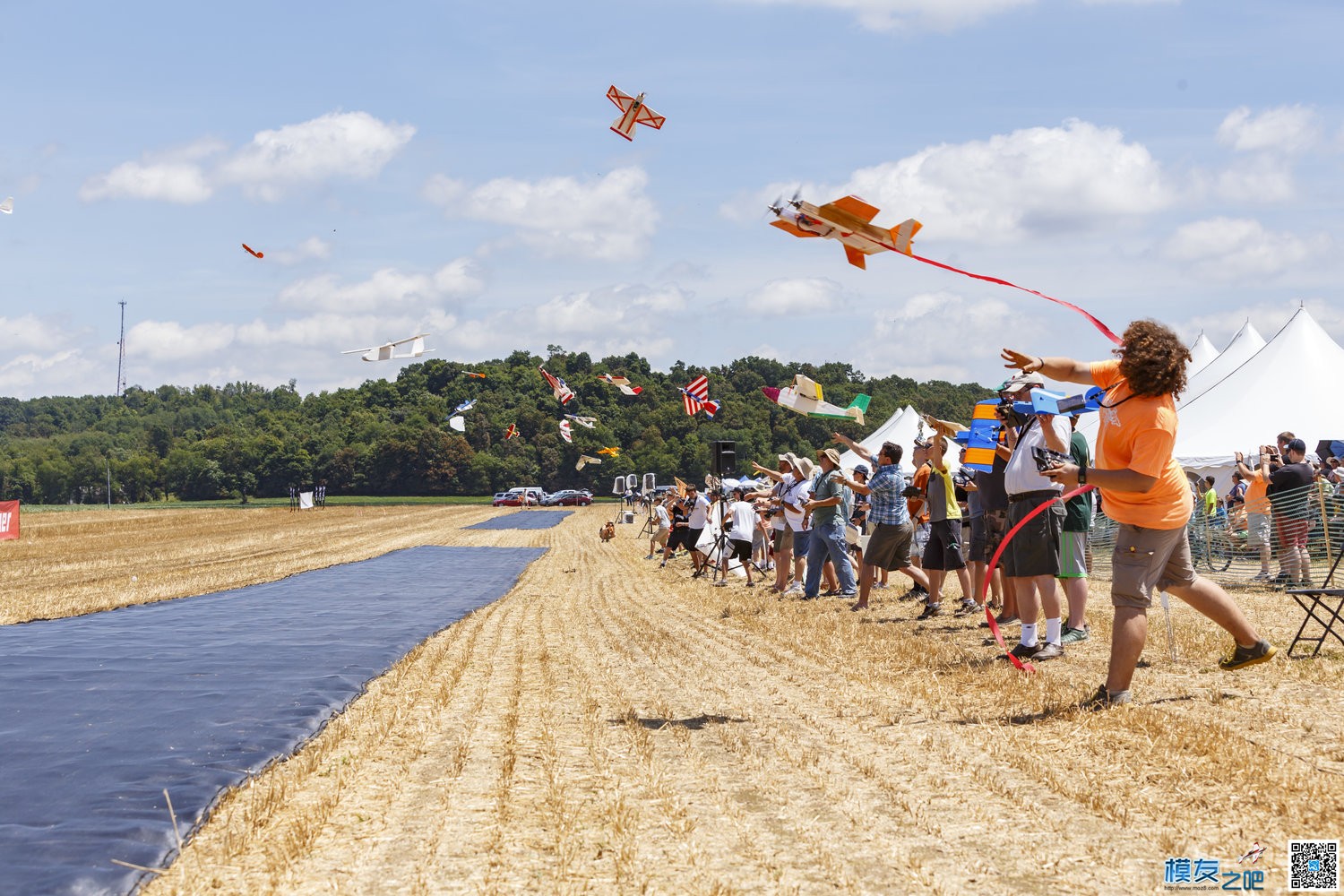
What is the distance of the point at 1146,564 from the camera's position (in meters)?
5.70

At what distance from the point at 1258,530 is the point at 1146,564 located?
10.1 m

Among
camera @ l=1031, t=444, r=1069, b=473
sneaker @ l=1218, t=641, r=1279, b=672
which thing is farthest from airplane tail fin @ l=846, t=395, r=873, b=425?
sneaker @ l=1218, t=641, r=1279, b=672

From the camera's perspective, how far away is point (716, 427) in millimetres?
91125

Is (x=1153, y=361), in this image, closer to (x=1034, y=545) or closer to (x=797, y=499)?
(x=1034, y=545)

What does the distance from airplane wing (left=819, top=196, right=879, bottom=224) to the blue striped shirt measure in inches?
168

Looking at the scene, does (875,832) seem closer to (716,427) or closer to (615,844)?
(615,844)

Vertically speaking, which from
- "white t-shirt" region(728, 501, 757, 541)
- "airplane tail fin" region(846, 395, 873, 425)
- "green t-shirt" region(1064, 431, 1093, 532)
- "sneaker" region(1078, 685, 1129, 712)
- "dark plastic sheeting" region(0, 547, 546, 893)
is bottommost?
"dark plastic sheeting" region(0, 547, 546, 893)

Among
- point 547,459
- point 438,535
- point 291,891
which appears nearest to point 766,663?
point 291,891

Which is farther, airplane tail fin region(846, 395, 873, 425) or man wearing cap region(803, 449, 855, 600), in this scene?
airplane tail fin region(846, 395, 873, 425)

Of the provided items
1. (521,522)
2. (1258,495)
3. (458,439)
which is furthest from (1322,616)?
(458,439)

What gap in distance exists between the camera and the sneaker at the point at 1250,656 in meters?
5.95

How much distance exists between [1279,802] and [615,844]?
92.9 inches

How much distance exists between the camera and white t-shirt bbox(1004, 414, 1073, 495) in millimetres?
7552

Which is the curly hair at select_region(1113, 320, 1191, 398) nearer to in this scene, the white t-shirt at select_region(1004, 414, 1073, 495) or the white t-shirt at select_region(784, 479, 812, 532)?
the white t-shirt at select_region(1004, 414, 1073, 495)
